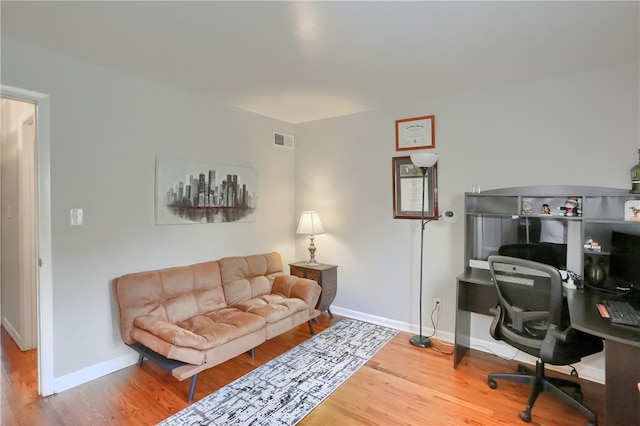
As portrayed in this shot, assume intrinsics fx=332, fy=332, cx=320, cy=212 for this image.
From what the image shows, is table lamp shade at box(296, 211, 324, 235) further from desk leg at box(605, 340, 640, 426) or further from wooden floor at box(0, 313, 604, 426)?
desk leg at box(605, 340, 640, 426)

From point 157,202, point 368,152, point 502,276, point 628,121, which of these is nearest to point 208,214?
point 157,202

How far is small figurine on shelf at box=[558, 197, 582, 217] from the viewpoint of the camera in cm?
Result: 256

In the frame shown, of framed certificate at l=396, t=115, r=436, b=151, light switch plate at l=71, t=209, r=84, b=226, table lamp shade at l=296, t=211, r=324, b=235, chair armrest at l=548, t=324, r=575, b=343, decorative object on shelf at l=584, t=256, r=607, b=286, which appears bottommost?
chair armrest at l=548, t=324, r=575, b=343

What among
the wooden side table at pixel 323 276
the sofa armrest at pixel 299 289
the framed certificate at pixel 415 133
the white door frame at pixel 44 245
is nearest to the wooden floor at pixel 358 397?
the white door frame at pixel 44 245

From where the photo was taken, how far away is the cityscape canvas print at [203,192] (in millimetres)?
2992

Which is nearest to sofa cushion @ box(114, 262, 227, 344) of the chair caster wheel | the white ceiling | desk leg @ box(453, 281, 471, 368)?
the white ceiling

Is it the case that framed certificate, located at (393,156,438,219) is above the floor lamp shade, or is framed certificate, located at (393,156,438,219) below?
below

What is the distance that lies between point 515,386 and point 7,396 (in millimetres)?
3611

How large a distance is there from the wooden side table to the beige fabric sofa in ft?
0.79

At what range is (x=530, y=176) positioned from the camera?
2811 millimetres

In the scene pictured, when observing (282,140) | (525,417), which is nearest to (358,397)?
(525,417)

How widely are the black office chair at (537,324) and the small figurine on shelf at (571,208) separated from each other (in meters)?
0.75

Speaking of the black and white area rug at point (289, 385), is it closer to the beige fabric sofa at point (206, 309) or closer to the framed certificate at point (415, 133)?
the beige fabric sofa at point (206, 309)

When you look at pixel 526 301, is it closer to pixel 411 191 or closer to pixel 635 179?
pixel 635 179
